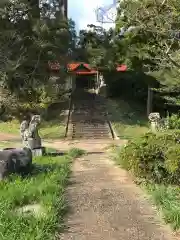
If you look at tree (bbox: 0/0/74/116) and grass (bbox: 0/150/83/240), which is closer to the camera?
grass (bbox: 0/150/83/240)

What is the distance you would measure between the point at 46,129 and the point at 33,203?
21.1 meters

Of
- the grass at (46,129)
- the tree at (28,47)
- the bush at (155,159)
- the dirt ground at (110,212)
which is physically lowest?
the grass at (46,129)

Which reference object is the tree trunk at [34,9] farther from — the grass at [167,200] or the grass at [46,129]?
the grass at [167,200]

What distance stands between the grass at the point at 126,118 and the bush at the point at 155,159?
15724 mm

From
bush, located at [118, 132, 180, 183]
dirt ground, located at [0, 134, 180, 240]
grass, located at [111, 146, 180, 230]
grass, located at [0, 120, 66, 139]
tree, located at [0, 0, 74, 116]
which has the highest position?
tree, located at [0, 0, 74, 116]

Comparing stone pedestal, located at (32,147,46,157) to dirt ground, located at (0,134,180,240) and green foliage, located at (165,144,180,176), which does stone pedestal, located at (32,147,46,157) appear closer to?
dirt ground, located at (0,134,180,240)

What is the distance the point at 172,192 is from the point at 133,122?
22783mm

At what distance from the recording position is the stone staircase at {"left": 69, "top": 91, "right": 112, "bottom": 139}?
91.9 feet

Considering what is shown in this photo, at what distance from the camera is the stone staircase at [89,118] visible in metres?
28.0

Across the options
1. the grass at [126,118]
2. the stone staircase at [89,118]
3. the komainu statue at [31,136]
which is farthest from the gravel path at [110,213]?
the stone staircase at [89,118]

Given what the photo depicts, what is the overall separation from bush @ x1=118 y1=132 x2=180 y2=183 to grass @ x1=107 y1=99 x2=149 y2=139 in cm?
1572

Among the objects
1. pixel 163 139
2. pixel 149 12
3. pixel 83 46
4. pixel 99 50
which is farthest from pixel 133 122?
pixel 149 12

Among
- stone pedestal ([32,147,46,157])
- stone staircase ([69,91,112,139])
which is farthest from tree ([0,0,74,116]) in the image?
stone pedestal ([32,147,46,157])

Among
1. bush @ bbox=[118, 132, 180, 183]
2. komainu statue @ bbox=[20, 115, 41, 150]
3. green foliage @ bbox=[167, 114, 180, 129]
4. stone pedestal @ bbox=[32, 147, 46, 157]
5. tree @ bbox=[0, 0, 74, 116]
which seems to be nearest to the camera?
bush @ bbox=[118, 132, 180, 183]
